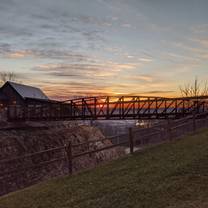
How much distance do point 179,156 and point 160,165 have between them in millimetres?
1791

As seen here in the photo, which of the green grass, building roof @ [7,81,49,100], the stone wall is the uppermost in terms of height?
building roof @ [7,81,49,100]

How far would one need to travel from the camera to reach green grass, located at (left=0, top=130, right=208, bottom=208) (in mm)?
8484

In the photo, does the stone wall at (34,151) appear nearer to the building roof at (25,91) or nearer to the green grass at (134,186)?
the green grass at (134,186)

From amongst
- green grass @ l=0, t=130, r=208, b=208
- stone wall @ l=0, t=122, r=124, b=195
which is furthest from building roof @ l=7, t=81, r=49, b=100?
green grass @ l=0, t=130, r=208, b=208

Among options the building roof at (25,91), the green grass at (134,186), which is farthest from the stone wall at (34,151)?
the building roof at (25,91)

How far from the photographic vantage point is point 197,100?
29.3 metres

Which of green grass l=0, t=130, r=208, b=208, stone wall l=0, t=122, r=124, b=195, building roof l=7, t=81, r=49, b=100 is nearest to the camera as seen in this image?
green grass l=0, t=130, r=208, b=208

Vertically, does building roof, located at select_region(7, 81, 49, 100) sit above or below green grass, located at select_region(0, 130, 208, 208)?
above

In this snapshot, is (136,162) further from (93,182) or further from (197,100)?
(197,100)

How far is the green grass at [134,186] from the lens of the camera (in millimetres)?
8484

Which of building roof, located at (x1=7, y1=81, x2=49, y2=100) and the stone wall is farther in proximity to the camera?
building roof, located at (x1=7, y1=81, x2=49, y2=100)

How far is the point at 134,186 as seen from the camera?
387 inches

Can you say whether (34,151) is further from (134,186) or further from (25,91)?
(25,91)

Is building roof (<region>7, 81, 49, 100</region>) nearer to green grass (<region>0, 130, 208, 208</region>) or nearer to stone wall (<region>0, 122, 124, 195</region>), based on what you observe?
stone wall (<region>0, 122, 124, 195</region>)
